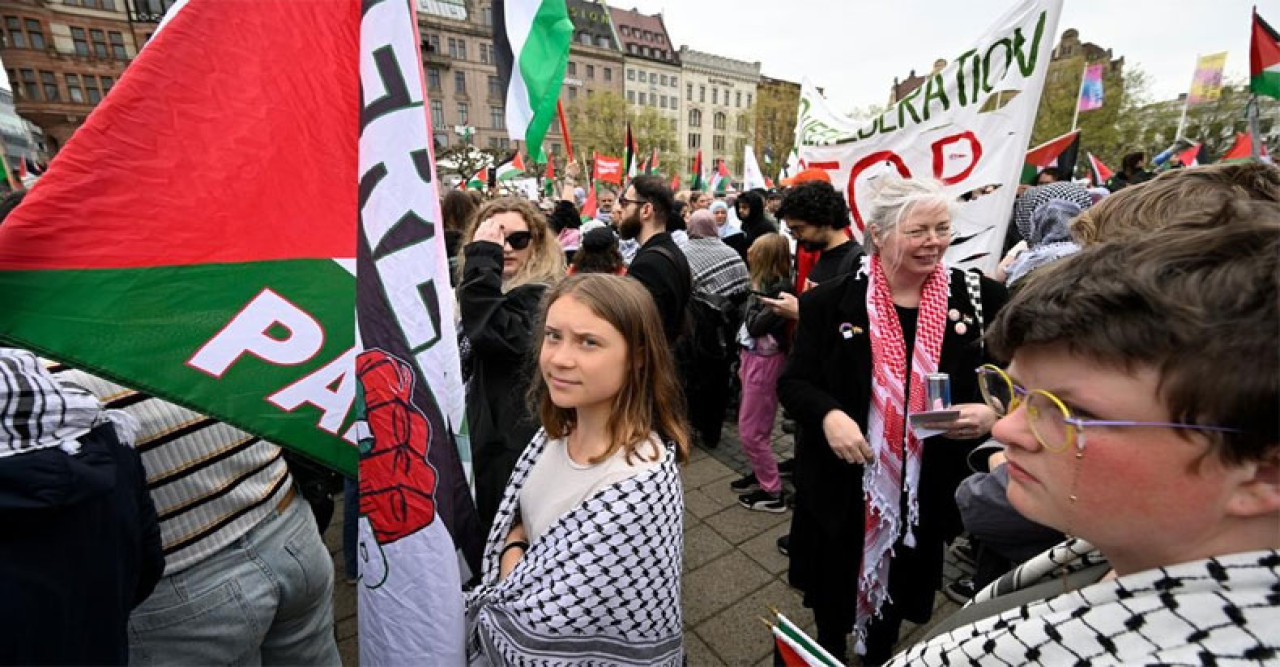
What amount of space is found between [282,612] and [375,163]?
4.42 ft

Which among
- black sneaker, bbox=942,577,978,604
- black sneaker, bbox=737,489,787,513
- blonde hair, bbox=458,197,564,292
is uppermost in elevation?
blonde hair, bbox=458,197,564,292

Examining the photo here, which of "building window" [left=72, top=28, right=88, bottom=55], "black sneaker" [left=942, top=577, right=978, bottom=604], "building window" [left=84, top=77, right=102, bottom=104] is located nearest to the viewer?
"black sneaker" [left=942, top=577, right=978, bottom=604]

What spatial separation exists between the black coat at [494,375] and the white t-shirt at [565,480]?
1.47ft

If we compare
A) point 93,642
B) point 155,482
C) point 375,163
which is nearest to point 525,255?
point 375,163

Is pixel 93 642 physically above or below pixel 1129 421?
below

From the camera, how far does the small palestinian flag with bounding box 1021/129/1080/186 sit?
6.86 m

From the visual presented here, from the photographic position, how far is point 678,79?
65.9m

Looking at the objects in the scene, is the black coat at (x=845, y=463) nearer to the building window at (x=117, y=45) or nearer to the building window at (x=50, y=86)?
the building window at (x=50, y=86)

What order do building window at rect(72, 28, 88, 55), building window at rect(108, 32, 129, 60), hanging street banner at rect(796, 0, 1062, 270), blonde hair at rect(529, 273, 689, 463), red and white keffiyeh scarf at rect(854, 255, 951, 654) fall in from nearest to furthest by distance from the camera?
1. blonde hair at rect(529, 273, 689, 463)
2. red and white keffiyeh scarf at rect(854, 255, 951, 654)
3. hanging street banner at rect(796, 0, 1062, 270)
4. building window at rect(72, 28, 88, 55)
5. building window at rect(108, 32, 129, 60)

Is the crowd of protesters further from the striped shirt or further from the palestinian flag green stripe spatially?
the palestinian flag green stripe

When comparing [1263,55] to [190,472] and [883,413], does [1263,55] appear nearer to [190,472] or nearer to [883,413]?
[883,413]

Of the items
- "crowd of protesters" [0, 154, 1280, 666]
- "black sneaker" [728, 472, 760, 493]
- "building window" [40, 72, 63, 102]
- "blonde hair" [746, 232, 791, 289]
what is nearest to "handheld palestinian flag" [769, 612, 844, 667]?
"crowd of protesters" [0, 154, 1280, 666]

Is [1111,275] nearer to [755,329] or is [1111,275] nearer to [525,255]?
[525,255]

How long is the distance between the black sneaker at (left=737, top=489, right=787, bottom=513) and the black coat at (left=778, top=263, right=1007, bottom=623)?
136cm
